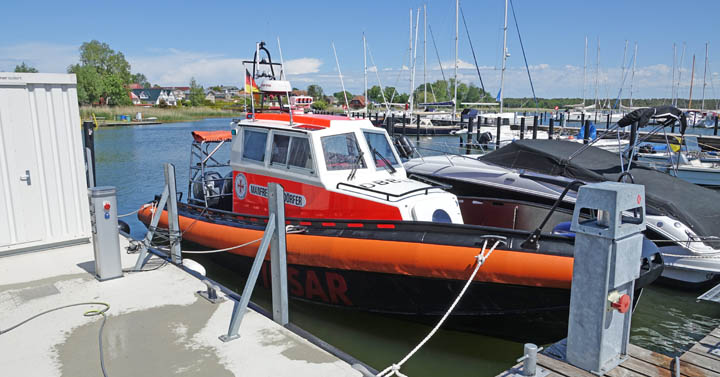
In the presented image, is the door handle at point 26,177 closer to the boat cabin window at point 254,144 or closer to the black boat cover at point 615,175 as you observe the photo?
the boat cabin window at point 254,144

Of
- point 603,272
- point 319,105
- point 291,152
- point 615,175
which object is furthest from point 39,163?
point 319,105

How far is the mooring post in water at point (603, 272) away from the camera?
123 inches

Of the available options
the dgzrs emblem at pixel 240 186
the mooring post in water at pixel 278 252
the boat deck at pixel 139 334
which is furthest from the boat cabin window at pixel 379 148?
the boat deck at pixel 139 334

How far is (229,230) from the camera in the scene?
22.1 feet

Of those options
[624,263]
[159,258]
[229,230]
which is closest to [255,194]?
[229,230]

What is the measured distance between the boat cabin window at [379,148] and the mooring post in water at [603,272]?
12.2ft

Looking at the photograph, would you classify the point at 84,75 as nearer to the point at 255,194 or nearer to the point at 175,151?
the point at 175,151

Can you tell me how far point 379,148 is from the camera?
Answer: 6.99m

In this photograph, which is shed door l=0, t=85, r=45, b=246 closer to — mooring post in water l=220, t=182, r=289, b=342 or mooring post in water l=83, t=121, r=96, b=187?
mooring post in water l=83, t=121, r=96, b=187

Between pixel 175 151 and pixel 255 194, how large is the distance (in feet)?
78.5

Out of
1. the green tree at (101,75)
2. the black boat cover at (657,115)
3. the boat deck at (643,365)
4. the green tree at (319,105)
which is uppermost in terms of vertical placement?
the green tree at (101,75)

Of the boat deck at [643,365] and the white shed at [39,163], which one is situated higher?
the white shed at [39,163]

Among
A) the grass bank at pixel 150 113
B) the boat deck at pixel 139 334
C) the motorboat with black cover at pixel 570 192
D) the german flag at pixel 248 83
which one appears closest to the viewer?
the boat deck at pixel 139 334

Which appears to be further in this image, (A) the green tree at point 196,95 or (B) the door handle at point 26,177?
(A) the green tree at point 196,95
